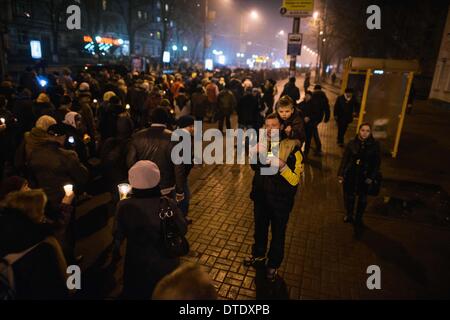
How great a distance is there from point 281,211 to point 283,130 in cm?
98

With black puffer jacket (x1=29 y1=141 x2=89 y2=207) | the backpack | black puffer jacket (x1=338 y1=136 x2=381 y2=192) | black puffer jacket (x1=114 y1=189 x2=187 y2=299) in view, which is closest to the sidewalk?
black puffer jacket (x1=338 y1=136 x2=381 y2=192)

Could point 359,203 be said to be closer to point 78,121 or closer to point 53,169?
point 53,169

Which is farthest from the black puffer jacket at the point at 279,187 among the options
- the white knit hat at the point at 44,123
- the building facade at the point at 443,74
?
the building facade at the point at 443,74

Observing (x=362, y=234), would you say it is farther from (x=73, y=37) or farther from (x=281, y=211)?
(x=73, y=37)

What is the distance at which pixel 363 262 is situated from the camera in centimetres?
480

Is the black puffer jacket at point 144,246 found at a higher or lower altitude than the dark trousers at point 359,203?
higher

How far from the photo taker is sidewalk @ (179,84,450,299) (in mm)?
4242

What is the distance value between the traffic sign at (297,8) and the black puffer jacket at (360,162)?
263 inches

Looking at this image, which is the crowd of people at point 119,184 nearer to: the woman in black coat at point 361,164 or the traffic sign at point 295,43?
the woman in black coat at point 361,164

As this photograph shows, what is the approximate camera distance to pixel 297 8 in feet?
35.5

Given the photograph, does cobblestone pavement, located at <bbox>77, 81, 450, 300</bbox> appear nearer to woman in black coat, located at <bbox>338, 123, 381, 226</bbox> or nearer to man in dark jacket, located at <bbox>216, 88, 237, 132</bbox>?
woman in black coat, located at <bbox>338, 123, 381, 226</bbox>

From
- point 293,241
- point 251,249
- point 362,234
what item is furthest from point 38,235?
point 362,234

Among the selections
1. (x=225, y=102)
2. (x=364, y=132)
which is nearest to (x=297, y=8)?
(x=225, y=102)

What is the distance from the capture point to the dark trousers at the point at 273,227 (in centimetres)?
407
